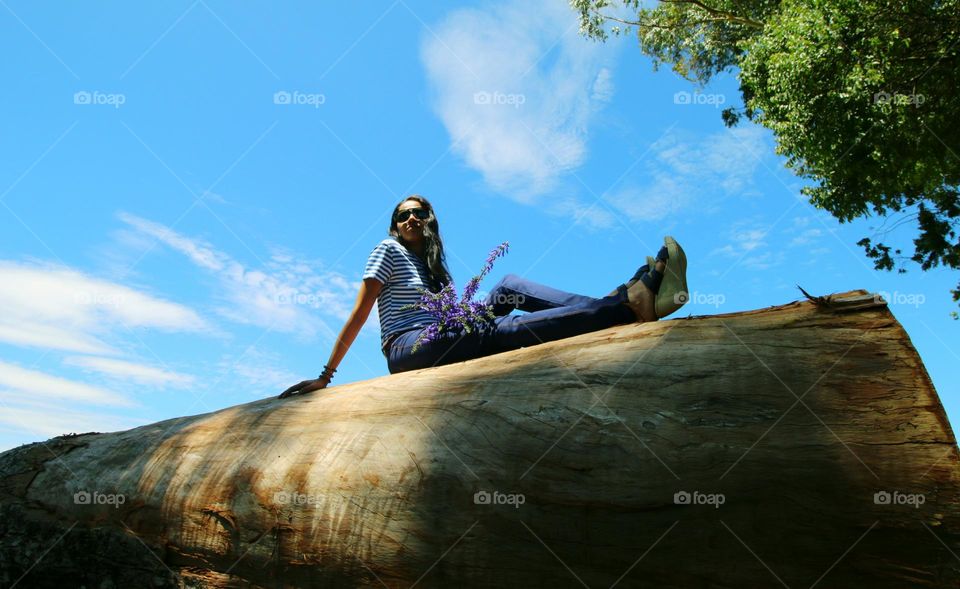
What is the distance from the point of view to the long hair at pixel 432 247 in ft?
14.9

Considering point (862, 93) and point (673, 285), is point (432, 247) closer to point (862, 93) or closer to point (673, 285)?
point (673, 285)

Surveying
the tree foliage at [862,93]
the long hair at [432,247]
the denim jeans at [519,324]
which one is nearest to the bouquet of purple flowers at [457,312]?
the denim jeans at [519,324]

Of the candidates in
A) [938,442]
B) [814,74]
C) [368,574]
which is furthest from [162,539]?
[814,74]

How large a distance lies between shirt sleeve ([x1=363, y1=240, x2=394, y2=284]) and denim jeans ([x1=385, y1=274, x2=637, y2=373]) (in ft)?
1.41

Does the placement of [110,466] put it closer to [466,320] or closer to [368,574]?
[368,574]

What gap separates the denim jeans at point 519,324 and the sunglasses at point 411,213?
108cm

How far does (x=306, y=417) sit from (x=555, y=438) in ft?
4.34

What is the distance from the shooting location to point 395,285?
4250 mm

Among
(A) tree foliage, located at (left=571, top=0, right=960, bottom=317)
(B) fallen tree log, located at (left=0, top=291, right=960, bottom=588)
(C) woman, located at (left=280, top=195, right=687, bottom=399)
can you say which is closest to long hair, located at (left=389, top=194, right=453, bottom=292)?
(C) woman, located at (left=280, top=195, right=687, bottom=399)

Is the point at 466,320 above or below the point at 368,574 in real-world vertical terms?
above

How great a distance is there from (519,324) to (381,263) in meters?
1.15

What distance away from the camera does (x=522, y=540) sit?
2406mm

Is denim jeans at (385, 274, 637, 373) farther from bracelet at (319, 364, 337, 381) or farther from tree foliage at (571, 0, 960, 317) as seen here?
tree foliage at (571, 0, 960, 317)

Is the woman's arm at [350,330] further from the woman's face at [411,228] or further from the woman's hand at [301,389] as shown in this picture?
the woman's face at [411,228]
